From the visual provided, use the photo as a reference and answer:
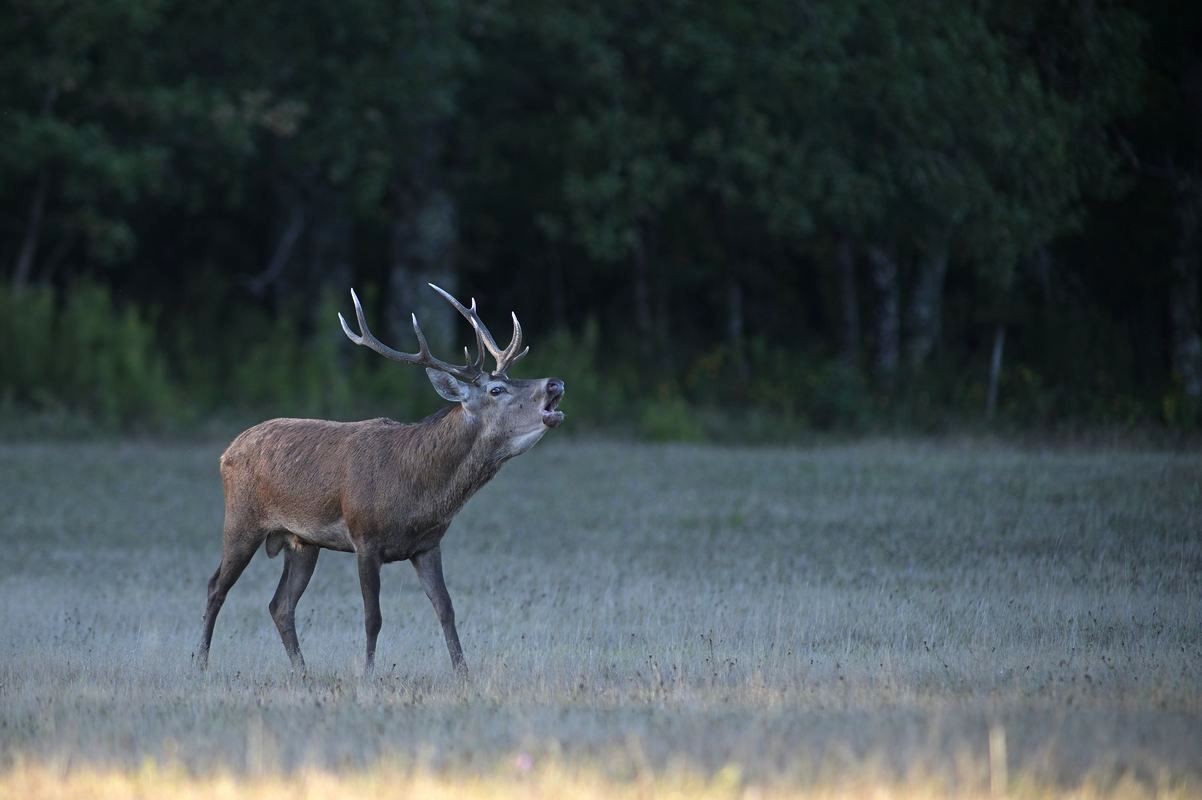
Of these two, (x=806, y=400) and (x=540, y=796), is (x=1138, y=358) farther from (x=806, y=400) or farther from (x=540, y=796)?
(x=540, y=796)

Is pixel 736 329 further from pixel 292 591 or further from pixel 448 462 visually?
pixel 448 462

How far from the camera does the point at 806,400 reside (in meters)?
23.4

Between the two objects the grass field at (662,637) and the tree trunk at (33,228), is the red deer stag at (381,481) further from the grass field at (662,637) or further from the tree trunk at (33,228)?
the tree trunk at (33,228)

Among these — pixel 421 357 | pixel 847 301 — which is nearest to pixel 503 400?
pixel 421 357

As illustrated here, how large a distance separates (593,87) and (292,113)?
459cm

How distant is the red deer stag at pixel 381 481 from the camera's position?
9570 millimetres

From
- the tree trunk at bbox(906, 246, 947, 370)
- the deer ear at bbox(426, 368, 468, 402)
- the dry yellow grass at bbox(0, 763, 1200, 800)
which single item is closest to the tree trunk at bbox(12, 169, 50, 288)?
the tree trunk at bbox(906, 246, 947, 370)

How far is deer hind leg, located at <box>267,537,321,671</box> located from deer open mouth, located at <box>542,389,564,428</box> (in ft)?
5.69

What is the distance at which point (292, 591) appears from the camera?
10180 mm

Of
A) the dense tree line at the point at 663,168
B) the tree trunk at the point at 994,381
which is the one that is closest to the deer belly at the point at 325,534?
the dense tree line at the point at 663,168

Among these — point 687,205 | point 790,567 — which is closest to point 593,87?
point 687,205

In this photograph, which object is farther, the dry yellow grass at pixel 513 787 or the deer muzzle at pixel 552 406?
the deer muzzle at pixel 552 406

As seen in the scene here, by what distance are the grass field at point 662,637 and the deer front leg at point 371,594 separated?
1.01ft

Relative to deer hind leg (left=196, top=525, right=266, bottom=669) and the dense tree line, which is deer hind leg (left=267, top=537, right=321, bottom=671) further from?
the dense tree line
